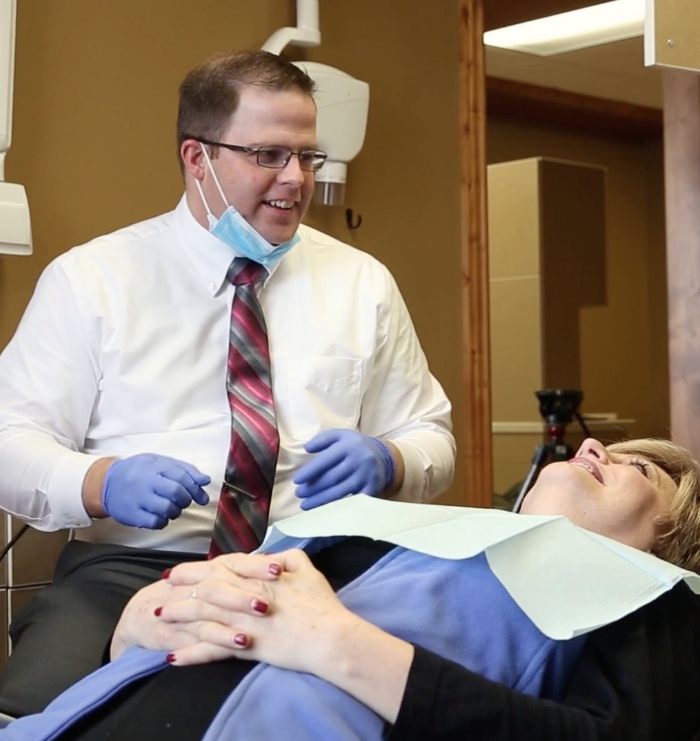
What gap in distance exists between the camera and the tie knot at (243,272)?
1.95 metres

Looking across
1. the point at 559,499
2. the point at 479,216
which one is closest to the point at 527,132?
the point at 479,216

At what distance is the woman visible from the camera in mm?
1055

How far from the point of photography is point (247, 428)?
6.03ft

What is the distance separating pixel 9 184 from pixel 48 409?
449 mm

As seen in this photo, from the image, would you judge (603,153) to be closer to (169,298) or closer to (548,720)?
(169,298)

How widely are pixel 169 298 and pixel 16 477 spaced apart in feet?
1.27

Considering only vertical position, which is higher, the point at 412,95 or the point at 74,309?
the point at 412,95

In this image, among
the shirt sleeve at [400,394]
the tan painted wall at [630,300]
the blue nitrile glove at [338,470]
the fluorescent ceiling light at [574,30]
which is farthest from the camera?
the tan painted wall at [630,300]

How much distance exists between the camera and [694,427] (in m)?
2.25

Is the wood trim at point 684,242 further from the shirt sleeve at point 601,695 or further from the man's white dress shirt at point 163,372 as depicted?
the shirt sleeve at point 601,695

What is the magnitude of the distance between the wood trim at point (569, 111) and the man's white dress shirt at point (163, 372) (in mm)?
3604

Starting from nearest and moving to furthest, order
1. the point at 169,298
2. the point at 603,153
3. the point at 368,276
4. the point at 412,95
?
the point at 169,298
the point at 368,276
the point at 412,95
the point at 603,153

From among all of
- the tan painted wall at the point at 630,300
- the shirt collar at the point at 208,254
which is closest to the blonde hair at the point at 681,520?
the shirt collar at the point at 208,254

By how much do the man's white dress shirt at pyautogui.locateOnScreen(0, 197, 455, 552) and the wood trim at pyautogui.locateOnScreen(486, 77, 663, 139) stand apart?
3604 millimetres
